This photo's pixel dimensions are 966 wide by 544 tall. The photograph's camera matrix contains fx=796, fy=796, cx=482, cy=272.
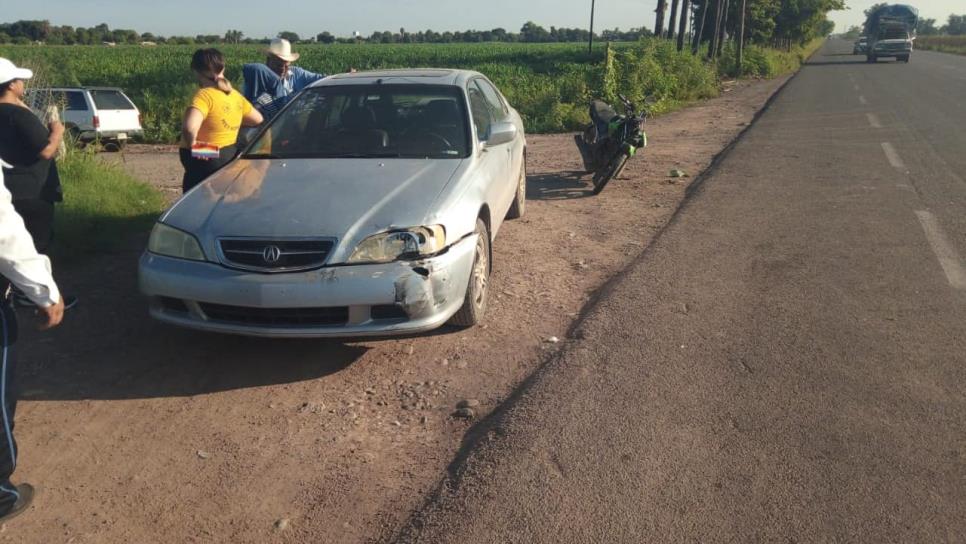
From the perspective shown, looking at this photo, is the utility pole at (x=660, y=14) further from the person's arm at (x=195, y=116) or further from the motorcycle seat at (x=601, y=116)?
the person's arm at (x=195, y=116)

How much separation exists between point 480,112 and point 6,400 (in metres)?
4.13

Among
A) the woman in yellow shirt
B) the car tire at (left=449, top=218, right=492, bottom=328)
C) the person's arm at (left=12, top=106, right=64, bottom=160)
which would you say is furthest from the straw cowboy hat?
the car tire at (left=449, top=218, right=492, bottom=328)

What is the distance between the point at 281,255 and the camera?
13.7ft

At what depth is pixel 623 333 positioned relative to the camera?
481 cm

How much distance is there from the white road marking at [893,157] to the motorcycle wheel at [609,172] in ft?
13.0

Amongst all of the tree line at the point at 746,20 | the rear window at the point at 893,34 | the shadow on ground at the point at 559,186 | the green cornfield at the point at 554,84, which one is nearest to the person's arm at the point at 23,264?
the shadow on ground at the point at 559,186

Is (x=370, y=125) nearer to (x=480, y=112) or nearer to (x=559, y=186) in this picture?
(x=480, y=112)

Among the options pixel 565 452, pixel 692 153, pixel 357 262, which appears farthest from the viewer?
pixel 692 153

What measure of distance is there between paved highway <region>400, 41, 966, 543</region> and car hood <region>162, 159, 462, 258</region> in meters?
1.25

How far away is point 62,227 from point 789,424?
584 cm

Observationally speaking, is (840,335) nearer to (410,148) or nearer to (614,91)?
(410,148)

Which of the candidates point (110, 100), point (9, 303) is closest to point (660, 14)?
point (110, 100)

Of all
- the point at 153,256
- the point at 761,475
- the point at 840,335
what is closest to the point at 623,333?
the point at 840,335

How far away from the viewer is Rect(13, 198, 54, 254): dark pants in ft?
15.0
